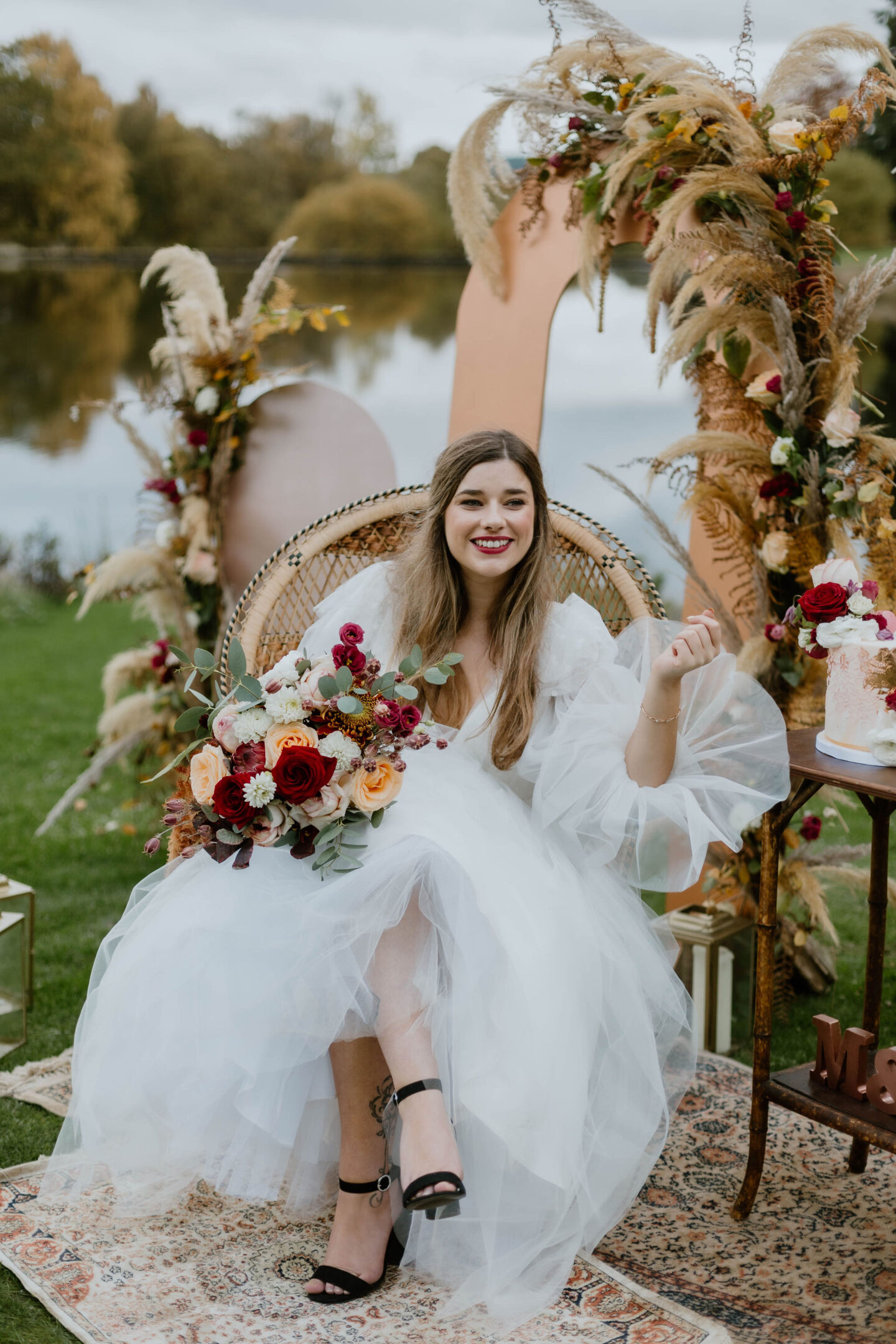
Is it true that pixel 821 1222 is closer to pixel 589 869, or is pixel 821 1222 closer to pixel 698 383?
pixel 589 869

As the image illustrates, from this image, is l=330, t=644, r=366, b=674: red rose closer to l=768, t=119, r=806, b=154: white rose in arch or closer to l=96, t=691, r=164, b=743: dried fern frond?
l=768, t=119, r=806, b=154: white rose in arch

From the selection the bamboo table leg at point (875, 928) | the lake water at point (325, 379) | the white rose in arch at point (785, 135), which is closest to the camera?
the bamboo table leg at point (875, 928)

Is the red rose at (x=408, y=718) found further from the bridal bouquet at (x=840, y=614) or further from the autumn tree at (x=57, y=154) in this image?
the autumn tree at (x=57, y=154)

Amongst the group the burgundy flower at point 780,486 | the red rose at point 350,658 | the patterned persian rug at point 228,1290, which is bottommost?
the patterned persian rug at point 228,1290

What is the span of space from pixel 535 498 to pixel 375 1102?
121cm

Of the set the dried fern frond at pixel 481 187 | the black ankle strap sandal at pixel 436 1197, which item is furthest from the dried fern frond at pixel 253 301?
the black ankle strap sandal at pixel 436 1197

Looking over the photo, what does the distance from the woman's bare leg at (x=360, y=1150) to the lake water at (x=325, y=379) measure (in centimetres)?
168

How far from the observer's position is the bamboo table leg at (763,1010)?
222cm

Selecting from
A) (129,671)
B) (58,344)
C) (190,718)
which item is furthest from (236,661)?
(58,344)

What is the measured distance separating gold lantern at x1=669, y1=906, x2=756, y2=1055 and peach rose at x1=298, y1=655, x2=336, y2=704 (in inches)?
51.3

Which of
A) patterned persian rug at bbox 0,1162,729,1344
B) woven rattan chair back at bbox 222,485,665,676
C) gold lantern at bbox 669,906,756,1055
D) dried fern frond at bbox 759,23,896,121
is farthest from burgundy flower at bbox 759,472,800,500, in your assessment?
patterned persian rug at bbox 0,1162,729,1344

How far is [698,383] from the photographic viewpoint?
3.06 metres

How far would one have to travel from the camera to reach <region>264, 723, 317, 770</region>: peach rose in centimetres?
202

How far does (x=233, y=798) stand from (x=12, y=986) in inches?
52.7
